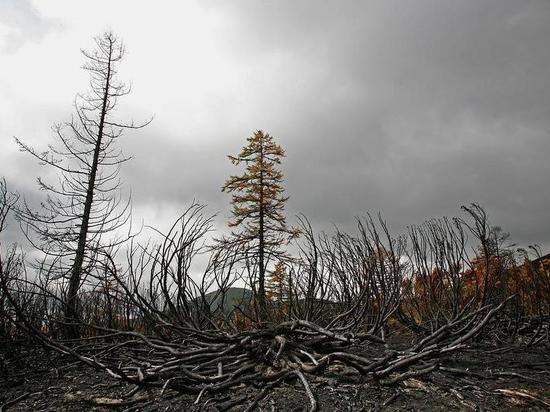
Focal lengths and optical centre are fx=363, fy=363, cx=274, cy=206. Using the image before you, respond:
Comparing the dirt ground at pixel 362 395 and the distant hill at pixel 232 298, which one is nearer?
the dirt ground at pixel 362 395

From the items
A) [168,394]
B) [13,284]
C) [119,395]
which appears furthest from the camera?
[13,284]

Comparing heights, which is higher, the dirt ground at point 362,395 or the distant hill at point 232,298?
the distant hill at point 232,298

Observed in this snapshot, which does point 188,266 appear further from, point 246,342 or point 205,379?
point 205,379

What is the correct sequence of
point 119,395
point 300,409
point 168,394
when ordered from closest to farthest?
1. point 300,409
2. point 168,394
3. point 119,395

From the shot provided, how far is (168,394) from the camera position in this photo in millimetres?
2408

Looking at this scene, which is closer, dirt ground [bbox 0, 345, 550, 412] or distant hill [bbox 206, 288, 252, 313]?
dirt ground [bbox 0, 345, 550, 412]

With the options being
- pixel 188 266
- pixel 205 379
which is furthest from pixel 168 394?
pixel 188 266

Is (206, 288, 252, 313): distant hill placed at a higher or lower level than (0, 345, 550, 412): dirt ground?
higher

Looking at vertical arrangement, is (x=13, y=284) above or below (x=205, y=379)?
above

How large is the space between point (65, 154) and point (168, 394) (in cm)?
1371

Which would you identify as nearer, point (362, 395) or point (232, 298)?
point (362, 395)

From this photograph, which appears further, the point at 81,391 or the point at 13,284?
the point at 13,284

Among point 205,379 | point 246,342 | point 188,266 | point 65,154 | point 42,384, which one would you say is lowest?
point 42,384

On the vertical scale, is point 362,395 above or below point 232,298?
below
